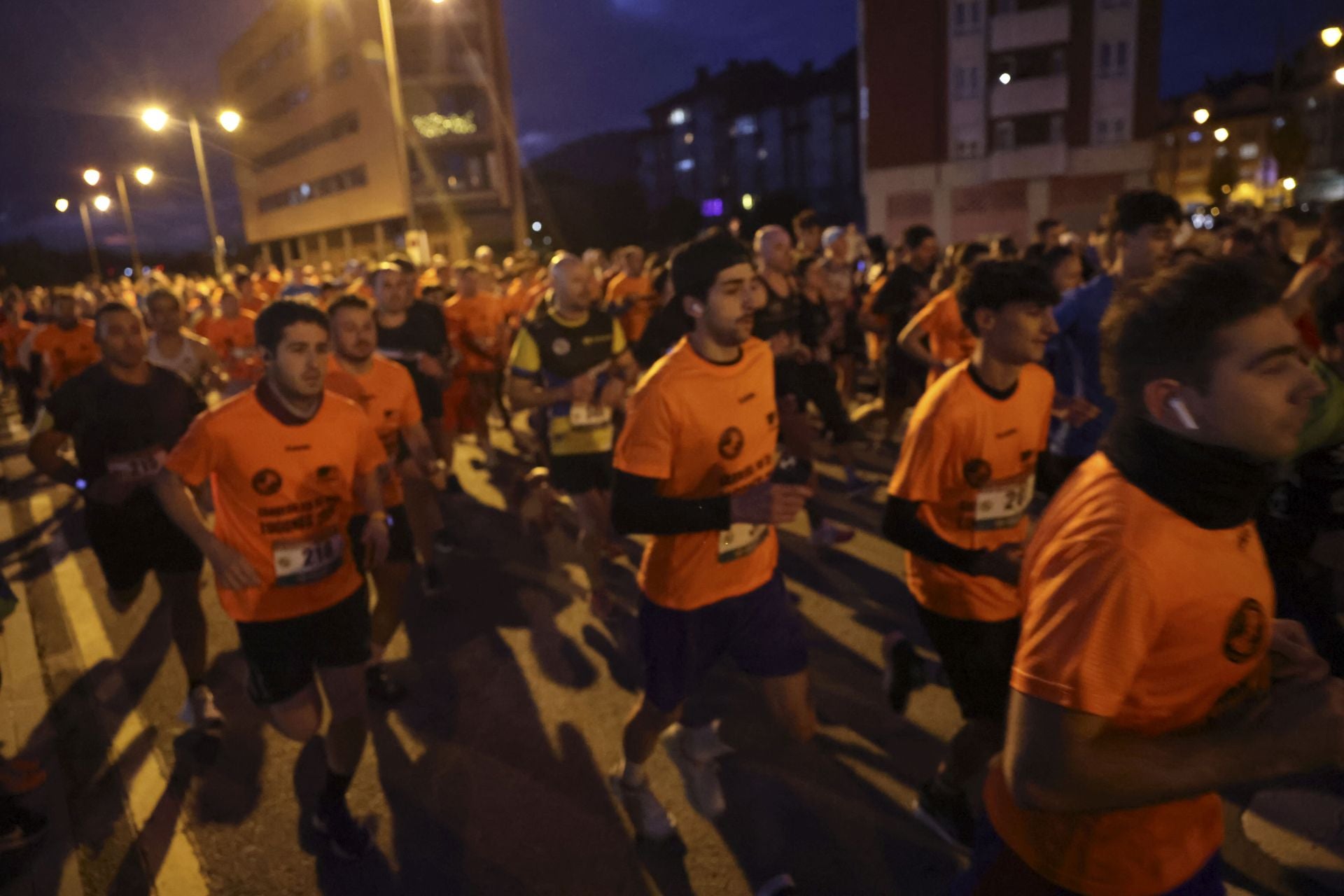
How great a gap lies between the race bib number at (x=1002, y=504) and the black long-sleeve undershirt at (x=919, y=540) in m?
0.29

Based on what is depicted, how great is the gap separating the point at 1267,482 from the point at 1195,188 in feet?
350

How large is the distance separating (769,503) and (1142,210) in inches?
136

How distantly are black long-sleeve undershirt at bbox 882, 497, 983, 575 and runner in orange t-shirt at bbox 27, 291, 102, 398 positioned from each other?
378 inches

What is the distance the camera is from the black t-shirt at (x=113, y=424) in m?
4.62

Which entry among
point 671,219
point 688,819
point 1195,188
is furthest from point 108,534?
point 1195,188

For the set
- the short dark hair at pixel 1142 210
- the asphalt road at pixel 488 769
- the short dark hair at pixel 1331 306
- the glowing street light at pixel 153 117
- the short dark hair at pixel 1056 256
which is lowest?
the asphalt road at pixel 488 769

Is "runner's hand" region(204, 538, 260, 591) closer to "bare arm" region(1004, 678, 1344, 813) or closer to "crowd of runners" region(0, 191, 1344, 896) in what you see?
"crowd of runners" region(0, 191, 1344, 896)

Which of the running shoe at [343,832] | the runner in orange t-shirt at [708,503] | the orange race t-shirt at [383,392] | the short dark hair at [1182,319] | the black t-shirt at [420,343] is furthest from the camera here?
the black t-shirt at [420,343]

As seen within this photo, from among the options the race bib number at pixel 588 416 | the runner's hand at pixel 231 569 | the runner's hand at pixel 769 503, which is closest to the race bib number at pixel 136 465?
the runner's hand at pixel 231 569

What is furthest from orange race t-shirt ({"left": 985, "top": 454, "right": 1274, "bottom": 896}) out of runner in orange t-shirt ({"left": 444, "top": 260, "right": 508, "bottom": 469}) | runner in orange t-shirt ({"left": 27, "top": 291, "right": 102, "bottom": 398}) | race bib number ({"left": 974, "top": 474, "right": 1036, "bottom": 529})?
runner in orange t-shirt ({"left": 27, "top": 291, "right": 102, "bottom": 398})

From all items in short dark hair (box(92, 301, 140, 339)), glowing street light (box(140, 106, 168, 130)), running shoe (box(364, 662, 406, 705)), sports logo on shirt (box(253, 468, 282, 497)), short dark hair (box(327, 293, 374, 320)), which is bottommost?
running shoe (box(364, 662, 406, 705))

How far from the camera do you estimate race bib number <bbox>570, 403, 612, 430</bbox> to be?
220 inches

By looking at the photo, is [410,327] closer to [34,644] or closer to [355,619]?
[34,644]

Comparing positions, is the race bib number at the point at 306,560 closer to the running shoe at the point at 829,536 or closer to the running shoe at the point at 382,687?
the running shoe at the point at 382,687
